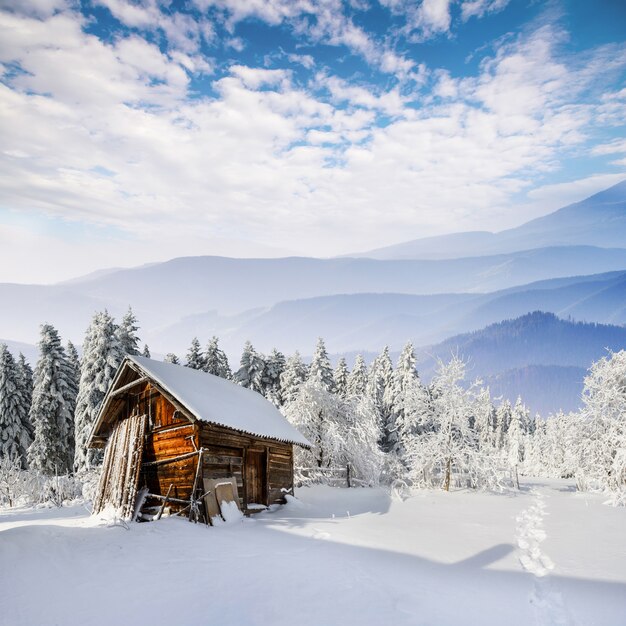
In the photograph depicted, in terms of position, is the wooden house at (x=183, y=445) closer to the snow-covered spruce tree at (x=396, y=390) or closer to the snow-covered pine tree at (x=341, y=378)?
the snow-covered spruce tree at (x=396, y=390)

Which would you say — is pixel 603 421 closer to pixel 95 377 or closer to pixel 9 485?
pixel 95 377

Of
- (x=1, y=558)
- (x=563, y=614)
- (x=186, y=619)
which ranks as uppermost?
(x=1, y=558)

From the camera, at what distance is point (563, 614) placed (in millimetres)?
8344

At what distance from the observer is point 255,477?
20109mm

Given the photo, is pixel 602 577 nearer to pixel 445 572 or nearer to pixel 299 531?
pixel 445 572

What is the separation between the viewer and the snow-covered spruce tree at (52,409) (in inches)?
1371

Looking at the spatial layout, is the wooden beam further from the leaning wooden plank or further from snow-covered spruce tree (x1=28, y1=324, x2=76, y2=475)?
snow-covered spruce tree (x1=28, y1=324, x2=76, y2=475)

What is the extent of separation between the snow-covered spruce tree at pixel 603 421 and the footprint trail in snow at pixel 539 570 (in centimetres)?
989

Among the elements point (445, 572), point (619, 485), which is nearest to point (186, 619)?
point (445, 572)

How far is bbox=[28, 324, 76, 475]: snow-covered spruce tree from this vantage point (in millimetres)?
34812

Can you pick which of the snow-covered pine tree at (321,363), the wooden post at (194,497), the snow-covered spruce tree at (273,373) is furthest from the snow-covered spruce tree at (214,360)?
the wooden post at (194,497)

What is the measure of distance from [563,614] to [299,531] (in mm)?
8811

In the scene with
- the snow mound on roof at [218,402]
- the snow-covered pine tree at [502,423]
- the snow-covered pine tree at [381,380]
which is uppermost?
the snow-covered pine tree at [381,380]

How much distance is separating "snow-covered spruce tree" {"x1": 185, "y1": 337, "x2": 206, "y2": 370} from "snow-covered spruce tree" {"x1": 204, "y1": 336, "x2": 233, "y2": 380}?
435mm
